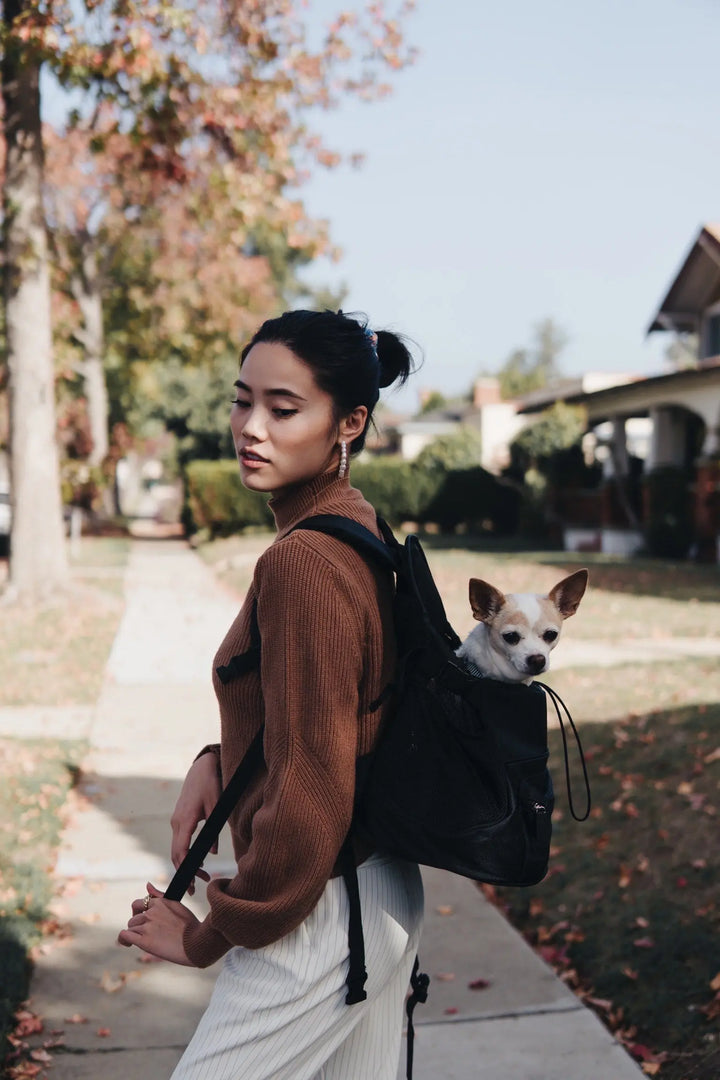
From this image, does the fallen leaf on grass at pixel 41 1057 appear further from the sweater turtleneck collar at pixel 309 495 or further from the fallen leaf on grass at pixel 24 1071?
the sweater turtleneck collar at pixel 309 495

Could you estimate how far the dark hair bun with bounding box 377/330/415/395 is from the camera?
86.4 inches

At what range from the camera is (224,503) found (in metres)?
30.2

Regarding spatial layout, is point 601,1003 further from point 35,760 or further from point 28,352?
point 28,352

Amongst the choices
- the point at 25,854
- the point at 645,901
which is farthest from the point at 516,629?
the point at 25,854

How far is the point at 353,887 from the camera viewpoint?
1873mm

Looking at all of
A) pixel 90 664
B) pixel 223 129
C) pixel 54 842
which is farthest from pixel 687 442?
pixel 54 842

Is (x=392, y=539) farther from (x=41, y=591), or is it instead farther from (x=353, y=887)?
(x=41, y=591)

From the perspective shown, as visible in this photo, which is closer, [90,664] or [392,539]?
[392,539]

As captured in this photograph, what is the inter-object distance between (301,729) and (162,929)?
1.61 feet

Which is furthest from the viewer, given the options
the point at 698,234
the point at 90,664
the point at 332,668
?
the point at 698,234

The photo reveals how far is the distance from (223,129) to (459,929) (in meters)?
11.6

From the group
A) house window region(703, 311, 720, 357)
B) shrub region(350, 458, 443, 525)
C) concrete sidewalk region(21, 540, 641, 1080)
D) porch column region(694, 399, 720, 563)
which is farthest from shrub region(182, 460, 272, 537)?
concrete sidewalk region(21, 540, 641, 1080)

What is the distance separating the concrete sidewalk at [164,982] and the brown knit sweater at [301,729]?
2.18 m

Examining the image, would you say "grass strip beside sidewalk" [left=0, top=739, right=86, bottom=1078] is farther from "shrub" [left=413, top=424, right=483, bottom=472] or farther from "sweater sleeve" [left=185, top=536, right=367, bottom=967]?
"shrub" [left=413, top=424, right=483, bottom=472]
